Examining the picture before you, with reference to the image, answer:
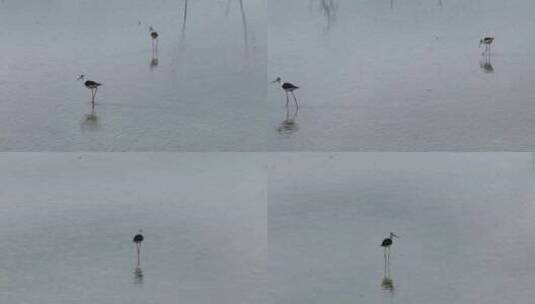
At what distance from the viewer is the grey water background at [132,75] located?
19.4ft

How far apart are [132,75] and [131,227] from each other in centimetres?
110

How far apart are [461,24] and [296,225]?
2006mm

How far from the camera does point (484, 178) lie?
5855 mm

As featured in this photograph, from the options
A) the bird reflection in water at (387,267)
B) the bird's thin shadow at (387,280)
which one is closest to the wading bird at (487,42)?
the bird reflection in water at (387,267)

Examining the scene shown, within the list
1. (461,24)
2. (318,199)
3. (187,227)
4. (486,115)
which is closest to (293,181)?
(318,199)

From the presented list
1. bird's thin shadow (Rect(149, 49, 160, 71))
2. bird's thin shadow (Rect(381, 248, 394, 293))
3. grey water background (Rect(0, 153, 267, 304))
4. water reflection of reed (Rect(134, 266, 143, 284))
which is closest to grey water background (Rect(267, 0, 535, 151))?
grey water background (Rect(0, 153, 267, 304))

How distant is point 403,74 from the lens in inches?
253

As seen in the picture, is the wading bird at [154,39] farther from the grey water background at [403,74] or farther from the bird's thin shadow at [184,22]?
the grey water background at [403,74]

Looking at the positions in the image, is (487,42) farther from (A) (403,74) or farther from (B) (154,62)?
(B) (154,62)

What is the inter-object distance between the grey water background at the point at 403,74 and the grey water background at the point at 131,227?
402mm

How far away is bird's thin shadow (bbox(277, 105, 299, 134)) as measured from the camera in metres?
5.94

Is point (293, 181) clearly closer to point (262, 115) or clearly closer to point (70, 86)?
point (262, 115)

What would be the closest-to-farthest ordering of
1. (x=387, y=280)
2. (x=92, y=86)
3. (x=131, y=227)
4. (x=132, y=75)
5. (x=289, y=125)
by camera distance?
(x=387, y=280) < (x=131, y=227) < (x=289, y=125) < (x=92, y=86) < (x=132, y=75)

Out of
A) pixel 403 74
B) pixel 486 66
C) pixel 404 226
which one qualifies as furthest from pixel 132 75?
pixel 486 66
